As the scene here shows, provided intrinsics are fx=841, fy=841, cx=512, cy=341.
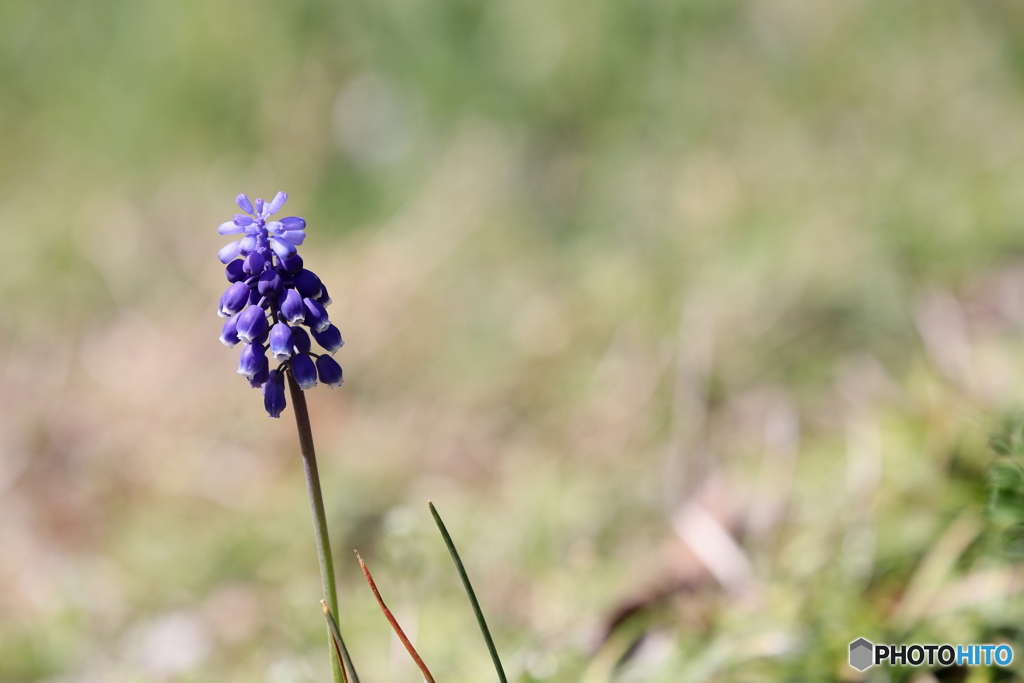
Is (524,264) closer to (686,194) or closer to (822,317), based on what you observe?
(686,194)

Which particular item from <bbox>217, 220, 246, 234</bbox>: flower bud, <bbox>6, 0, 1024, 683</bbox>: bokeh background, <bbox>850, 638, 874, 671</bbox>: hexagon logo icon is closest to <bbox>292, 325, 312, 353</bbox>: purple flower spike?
<bbox>217, 220, 246, 234</bbox>: flower bud

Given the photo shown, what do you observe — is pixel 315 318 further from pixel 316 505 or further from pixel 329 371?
pixel 316 505

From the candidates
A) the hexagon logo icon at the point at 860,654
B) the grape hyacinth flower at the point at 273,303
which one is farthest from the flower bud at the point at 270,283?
the hexagon logo icon at the point at 860,654

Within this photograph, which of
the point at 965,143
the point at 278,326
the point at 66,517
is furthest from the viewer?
the point at 965,143

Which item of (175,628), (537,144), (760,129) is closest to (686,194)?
(760,129)

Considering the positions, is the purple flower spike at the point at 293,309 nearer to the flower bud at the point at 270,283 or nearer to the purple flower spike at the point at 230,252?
the flower bud at the point at 270,283

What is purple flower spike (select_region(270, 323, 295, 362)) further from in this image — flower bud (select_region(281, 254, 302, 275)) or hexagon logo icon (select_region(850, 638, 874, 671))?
hexagon logo icon (select_region(850, 638, 874, 671))

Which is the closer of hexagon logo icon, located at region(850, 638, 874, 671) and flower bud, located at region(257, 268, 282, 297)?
flower bud, located at region(257, 268, 282, 297)

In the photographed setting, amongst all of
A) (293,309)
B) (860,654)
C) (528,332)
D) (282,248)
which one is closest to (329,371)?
(293,309)
